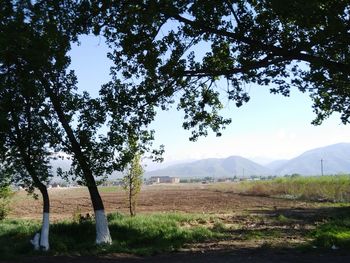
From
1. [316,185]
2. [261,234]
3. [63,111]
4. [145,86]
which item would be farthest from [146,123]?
[316,185]

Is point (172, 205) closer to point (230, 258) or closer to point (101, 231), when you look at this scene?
point (101, 231)

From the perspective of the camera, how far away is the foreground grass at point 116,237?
617 inches

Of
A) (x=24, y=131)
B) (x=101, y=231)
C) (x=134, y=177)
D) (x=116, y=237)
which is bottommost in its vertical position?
(x=116, y=237)

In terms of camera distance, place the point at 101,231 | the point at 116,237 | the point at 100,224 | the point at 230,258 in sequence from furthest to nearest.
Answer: the point at 116,237 → the point at 100,224 → the point at 101,231 → the point at 230,258

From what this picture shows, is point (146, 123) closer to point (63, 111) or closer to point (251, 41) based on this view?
point (63, 111)

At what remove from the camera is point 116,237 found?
1822 cm

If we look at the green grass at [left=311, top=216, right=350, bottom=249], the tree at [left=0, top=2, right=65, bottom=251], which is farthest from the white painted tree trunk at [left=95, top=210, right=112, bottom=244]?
the green grass at [left=311, top=216, right=350, bottom=249]

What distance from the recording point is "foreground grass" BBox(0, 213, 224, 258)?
617 inches

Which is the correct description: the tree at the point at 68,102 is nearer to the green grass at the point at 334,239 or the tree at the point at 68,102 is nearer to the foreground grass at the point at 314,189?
the green grass at the point at 334,239

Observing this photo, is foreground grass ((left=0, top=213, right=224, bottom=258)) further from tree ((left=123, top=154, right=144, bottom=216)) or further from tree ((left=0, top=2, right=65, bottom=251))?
tree ((left=123, top=154, right=144, bottom=216))

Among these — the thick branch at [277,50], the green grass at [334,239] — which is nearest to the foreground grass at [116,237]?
the green grass at [334,239]

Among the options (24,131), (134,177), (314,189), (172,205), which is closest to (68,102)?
(24,131)

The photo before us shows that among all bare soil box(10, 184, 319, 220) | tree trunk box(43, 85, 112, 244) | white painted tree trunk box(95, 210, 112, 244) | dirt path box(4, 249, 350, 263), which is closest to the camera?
dirt path box(4, 249, 350, 263)

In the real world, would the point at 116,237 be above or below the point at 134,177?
Result: below
